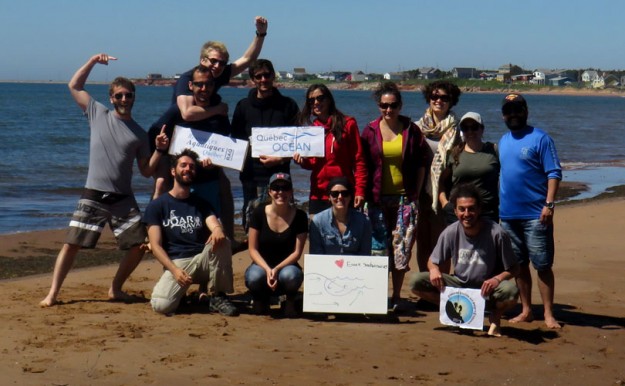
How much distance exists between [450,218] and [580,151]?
27061 millimetres

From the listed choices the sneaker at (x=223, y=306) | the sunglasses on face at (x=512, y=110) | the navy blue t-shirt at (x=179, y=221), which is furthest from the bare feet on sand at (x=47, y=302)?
the sunglasses on face at (x=512, y=110)

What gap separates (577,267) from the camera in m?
11.0

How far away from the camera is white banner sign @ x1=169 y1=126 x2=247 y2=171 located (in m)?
8.52

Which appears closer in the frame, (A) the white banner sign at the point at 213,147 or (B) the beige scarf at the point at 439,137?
(B) the beige scarf at the point at 439,137

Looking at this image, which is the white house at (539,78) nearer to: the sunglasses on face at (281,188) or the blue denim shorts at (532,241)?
the blue denim shorts at (532,241)

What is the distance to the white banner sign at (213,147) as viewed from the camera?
852cm

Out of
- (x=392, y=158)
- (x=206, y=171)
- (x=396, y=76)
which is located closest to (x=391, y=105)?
(x=392, y=158)

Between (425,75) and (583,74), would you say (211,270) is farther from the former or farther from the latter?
(583,74)

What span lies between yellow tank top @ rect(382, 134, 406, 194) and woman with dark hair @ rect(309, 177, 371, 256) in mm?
313

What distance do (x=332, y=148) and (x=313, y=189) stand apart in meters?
0.41

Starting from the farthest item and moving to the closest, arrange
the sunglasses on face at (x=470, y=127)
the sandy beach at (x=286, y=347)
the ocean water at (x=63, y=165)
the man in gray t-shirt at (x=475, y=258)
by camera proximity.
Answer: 1. the ocean water at (x=63, y=165)
2. the sunglasses on face at (x=470, y=127)
3. the man in gray t-shirt at (x=475, y=258)
4. the sandy beach at (x=286, y=347)

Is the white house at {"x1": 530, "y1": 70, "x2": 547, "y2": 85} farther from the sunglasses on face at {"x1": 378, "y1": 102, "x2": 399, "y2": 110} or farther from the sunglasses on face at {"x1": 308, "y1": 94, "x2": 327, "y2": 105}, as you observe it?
the sunglasses on face at {"x1": 308, "y1": 94, "x2": 327, "y2": 105}

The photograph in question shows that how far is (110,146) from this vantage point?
845 centimetres

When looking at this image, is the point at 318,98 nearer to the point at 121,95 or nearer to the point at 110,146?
the point at 121,95
